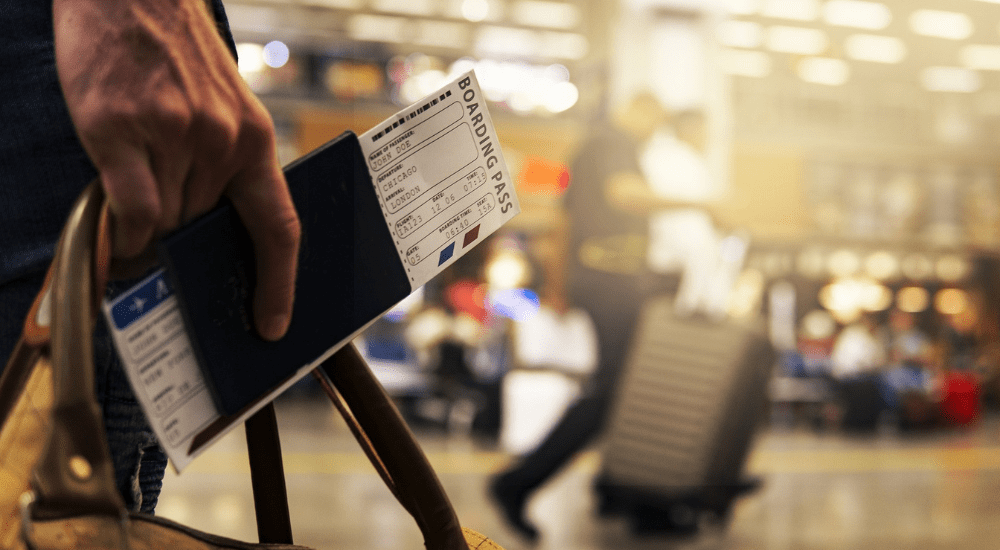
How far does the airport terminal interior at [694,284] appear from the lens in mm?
3346

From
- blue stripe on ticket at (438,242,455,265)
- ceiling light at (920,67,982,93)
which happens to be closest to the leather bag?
blue stripe on ticket at (438,242,455,265)

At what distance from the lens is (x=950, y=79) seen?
40.5ft

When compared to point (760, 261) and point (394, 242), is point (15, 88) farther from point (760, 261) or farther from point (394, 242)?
point (760, 261)

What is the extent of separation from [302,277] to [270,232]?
7 centimetres

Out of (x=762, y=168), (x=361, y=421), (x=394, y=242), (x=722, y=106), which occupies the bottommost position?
(x=762, y=168)

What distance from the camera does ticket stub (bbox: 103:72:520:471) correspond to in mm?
448

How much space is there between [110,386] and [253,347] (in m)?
0.13

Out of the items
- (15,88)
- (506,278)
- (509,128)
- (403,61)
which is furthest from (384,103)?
(15,88)

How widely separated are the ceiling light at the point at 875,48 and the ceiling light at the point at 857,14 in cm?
36

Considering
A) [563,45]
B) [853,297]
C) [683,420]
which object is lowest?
[853,297]

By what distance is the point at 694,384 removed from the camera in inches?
128

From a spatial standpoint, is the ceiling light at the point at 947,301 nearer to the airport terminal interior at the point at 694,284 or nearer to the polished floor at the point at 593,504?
the airport terminal interior at the point at 694,284

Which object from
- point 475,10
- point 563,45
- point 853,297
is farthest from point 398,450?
point 853,297

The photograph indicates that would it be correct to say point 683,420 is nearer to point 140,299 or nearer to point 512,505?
point 512,505
